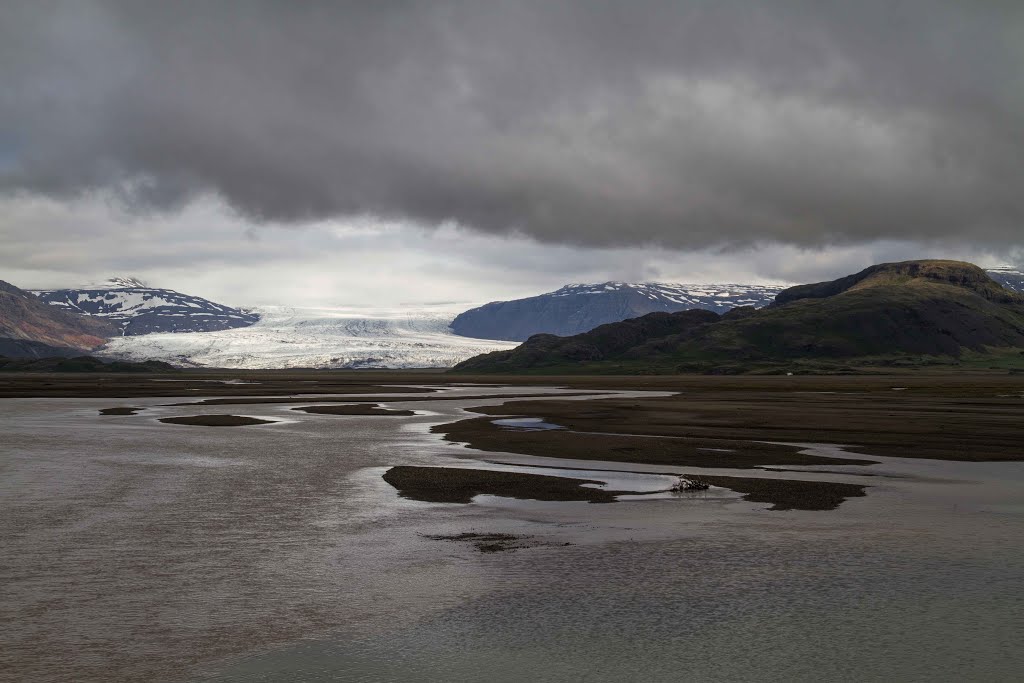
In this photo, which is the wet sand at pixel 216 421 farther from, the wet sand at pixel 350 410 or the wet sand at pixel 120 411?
the wet sand at pixel 120 411

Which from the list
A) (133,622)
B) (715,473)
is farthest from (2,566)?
(715,473)

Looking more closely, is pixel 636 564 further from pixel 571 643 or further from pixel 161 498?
pixel 161 498

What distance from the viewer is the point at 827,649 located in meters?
13.6

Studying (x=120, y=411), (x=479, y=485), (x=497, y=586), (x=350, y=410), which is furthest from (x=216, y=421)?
(x=497, y=586)

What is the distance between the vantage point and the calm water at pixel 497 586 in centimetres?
1310

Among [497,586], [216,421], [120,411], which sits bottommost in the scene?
[120,411]

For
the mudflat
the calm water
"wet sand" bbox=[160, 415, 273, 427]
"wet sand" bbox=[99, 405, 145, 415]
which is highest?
the mudflat

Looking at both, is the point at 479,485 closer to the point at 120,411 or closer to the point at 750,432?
the point at 750,432

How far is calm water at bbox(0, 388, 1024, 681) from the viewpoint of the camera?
13.1 meters

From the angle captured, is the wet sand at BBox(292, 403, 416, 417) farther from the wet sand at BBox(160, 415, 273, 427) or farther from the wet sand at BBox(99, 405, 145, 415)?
the wet sand at BBox(99, 405, 145, 415)

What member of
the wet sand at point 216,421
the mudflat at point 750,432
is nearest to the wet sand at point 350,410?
the mudflat at point 750,432

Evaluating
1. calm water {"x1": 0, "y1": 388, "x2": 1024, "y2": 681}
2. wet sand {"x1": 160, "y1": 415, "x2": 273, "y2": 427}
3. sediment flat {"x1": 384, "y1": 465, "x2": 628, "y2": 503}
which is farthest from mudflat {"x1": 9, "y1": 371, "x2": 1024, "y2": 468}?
wet sand {"x1": 160, "y1": 415, "x2": 273, "y2": 427}

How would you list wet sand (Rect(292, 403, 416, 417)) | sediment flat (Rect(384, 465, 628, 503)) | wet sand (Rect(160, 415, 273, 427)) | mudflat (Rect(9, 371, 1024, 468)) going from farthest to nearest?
wet sand (Rect(292, 403, 416, 417)) → wet sand (Rect(160, 415, 273, 427)) → mudflat (Rect(9, 371, 1024, 468)) → sediment flat (Rect(384, 465, 628, 503))

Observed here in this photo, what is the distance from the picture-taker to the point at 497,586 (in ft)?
57.8
